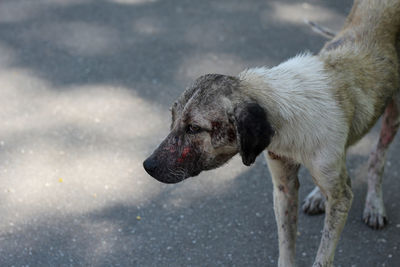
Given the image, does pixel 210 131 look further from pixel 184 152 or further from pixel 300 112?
pixel 300 112

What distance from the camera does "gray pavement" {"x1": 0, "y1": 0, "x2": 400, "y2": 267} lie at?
417 cm

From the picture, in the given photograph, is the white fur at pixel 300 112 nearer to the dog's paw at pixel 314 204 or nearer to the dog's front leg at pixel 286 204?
the dog's front leg at pixel 286 204

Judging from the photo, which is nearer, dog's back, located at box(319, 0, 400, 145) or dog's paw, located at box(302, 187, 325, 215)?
dog's back, located at box(319, 0, 400, 145)

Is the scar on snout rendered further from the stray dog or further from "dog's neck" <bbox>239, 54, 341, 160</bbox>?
"dog's neck" <bbox>239, 54, 341, 160</bbox>

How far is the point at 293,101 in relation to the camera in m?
3.18

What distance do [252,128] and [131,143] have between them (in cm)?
248

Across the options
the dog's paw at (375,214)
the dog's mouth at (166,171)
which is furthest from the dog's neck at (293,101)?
the dog's paw at (375,214)

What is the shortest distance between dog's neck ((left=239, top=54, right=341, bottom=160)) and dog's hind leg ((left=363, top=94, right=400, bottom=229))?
3.79 feet

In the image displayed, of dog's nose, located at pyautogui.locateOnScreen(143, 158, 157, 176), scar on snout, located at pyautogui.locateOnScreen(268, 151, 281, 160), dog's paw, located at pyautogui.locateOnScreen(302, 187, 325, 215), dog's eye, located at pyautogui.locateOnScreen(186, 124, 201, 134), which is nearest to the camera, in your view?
dog's eye, located at pyautogui.locateOnScreen(186, 124, 201, 134)

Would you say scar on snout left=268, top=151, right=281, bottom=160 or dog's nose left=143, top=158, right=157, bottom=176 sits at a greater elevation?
scar on snout left=268, top=151, right=281, bottom=160

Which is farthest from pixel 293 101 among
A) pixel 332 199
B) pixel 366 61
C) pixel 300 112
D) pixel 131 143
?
pixel 131 143

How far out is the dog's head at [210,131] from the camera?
117 inches

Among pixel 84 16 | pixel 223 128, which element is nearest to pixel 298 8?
pixel 84 16

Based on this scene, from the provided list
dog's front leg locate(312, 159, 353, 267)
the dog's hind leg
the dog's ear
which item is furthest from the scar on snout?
the dog's hind leg
